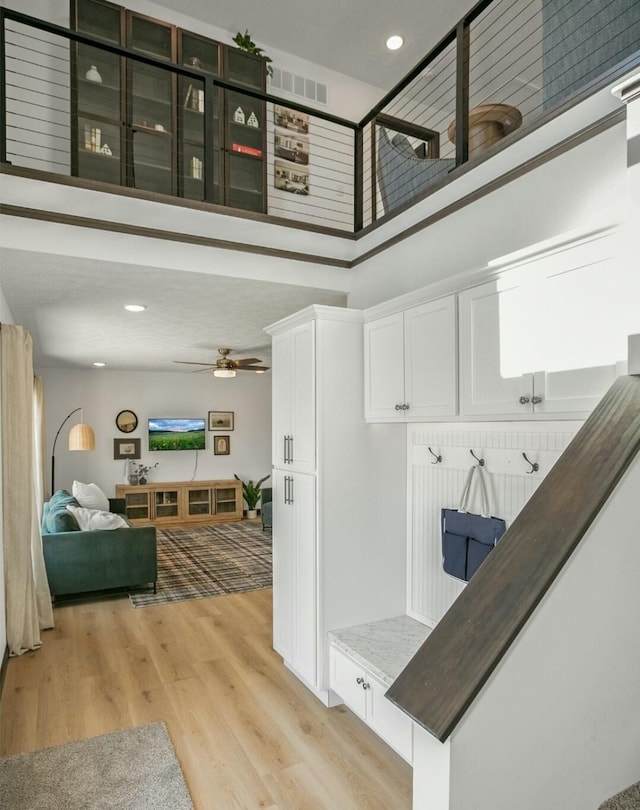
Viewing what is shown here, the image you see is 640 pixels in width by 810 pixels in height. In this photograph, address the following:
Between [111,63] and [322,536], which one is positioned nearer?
[322,536]

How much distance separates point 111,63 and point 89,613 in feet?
15.5

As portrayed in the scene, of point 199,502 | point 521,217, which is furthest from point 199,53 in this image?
point 199,502

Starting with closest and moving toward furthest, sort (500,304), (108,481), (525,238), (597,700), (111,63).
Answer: (597,700) → (500,304) → (525,238) → (111,63) → (108,481)

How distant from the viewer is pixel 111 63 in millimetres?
4645

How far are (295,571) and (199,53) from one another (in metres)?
4.61

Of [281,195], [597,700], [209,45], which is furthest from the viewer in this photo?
[281,195]

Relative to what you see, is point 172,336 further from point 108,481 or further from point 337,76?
point 108,481

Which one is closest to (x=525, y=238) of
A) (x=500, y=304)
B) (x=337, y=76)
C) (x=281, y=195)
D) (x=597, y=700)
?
(x=500, y=304)

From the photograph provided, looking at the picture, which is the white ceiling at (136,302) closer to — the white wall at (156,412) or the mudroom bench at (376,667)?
the white wall at (156,412)

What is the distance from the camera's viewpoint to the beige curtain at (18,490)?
144 inches

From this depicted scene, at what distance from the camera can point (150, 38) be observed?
4.77 metres

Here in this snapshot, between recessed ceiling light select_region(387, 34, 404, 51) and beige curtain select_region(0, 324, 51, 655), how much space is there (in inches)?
168

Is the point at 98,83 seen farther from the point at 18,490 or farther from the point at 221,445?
the point at 221,445

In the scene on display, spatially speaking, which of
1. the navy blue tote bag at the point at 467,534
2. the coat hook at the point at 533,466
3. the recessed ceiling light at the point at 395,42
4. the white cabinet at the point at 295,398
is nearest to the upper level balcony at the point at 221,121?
the recessed ceiling light at the point at 395,42
